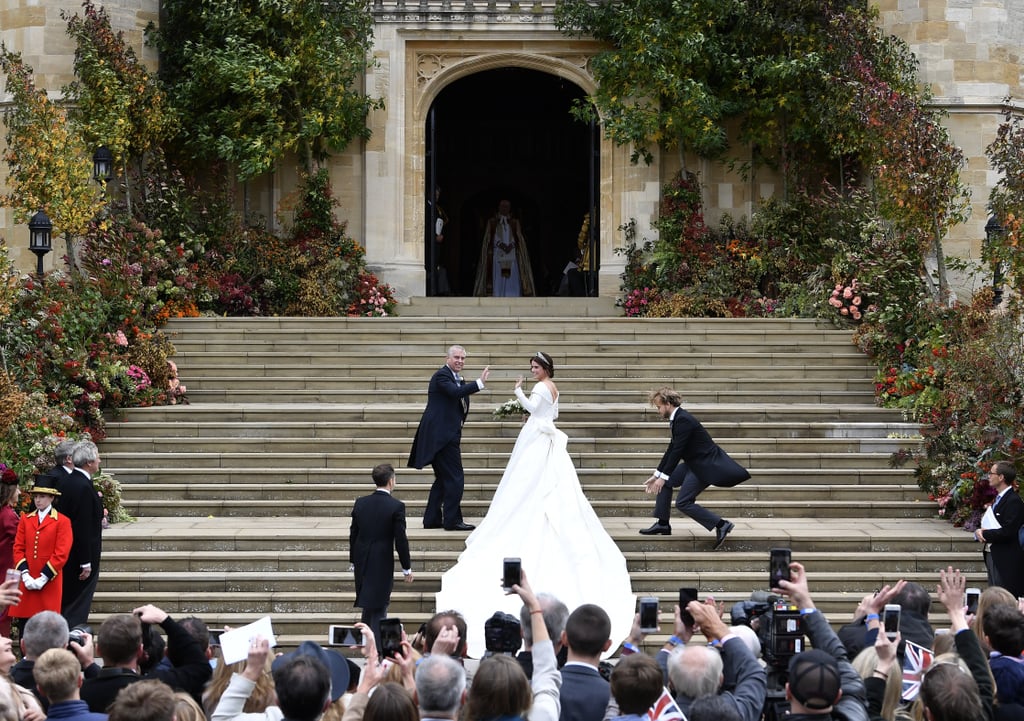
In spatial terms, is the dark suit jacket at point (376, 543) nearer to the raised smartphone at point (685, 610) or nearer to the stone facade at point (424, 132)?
the raised smartphone at point (685, 610)

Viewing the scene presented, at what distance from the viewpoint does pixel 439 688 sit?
15.4 ft

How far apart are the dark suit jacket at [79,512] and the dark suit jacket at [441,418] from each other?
2807mm

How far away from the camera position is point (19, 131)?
1766cm

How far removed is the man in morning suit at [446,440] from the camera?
11938mm

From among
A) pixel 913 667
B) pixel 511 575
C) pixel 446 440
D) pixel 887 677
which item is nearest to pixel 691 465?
pixel 446 440

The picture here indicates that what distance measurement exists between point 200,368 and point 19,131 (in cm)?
386

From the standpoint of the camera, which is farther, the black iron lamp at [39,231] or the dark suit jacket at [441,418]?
the black iron lamp at [39,231]

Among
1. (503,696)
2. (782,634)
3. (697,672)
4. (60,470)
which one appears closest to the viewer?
(503,696)

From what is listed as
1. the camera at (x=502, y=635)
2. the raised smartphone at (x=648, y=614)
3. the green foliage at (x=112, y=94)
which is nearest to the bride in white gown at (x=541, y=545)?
the camera at (x=502, y=635)

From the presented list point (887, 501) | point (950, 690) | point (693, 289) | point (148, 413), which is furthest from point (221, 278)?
point (950, 690)

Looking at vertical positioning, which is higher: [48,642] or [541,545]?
[48,642]

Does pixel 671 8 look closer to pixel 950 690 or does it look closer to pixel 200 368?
pixel 200 368

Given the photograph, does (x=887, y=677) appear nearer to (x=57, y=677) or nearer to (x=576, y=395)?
(x=57, y=677)

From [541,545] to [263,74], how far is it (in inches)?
455
